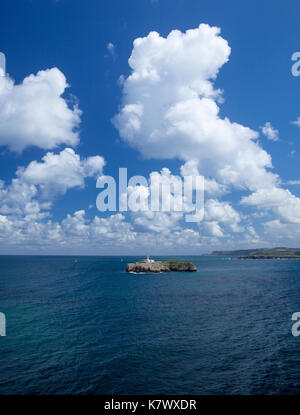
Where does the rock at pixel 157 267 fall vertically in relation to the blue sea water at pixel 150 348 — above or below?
below

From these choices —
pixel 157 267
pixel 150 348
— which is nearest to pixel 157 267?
pixel 157 267

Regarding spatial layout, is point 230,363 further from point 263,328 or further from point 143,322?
point 143,322

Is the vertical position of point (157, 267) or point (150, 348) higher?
point (150, 348)

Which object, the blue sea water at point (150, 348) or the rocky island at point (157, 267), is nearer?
the blue sea water at point (150, 348)

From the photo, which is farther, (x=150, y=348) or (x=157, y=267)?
(x=157, y=267)

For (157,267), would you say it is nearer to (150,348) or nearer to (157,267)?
(157,267)

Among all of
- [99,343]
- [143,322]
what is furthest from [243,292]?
[99,343]

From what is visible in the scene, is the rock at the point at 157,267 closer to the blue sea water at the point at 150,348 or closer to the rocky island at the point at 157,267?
the rocky island at the point at 157,267

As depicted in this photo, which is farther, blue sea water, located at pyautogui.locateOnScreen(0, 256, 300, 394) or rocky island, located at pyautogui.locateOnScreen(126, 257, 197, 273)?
rocky island, located at pyautogui.locateOnScreen(126, 257, 197, 273)

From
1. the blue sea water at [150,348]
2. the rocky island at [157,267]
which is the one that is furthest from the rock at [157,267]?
the blue sea water at [150,348]

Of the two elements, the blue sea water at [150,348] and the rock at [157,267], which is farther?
the rock at [157,267]

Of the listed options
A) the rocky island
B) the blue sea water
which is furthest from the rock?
the blue sea water

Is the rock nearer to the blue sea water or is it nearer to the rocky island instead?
the rocky island
